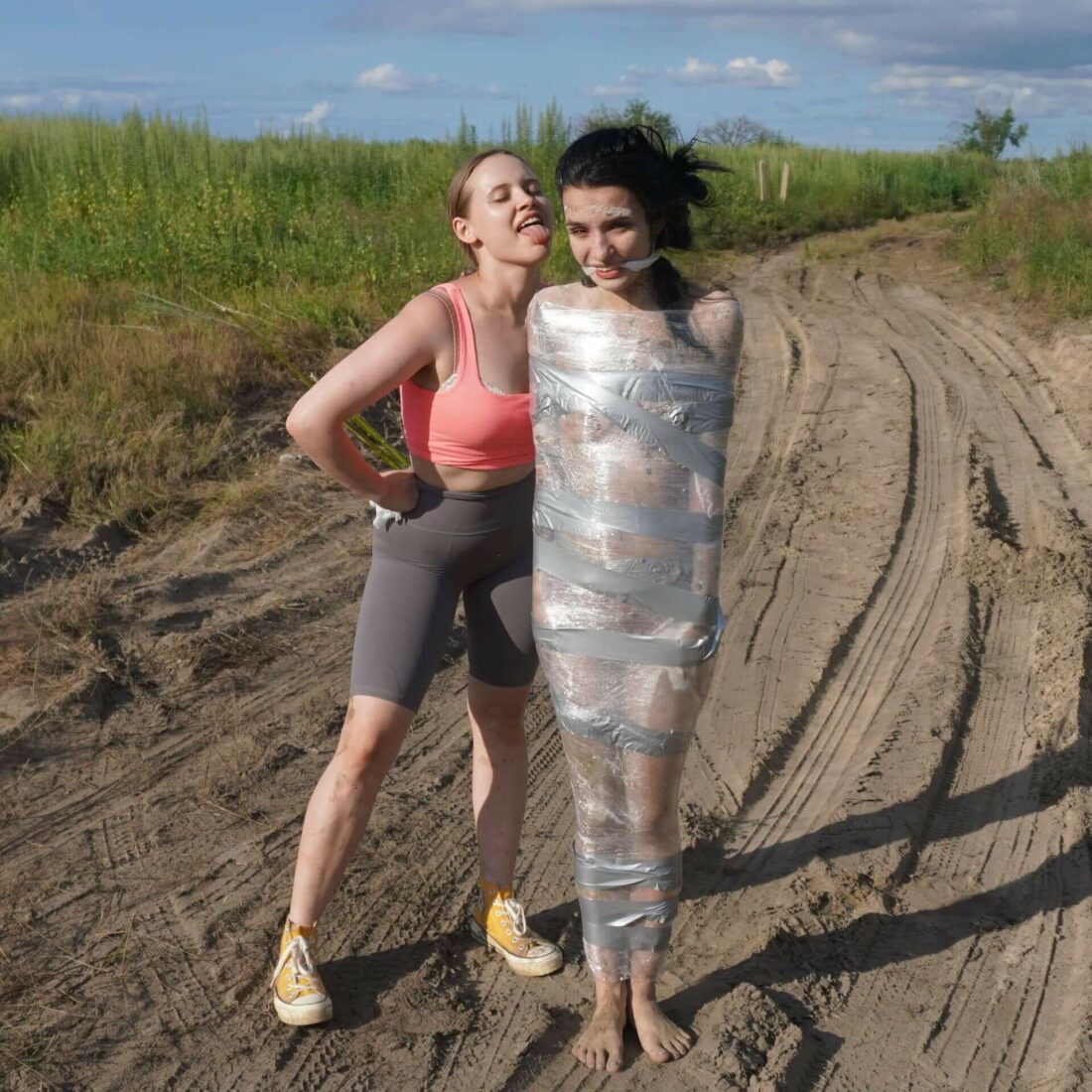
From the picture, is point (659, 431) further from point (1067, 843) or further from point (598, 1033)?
point (1067, 843)

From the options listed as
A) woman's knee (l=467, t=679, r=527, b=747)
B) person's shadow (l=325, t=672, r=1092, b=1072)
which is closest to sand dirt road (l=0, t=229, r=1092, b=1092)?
person's shadow (l=325, t=672, r=1092, b=1072)

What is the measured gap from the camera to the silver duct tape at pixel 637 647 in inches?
101

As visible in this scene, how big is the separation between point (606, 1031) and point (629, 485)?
1.28 metres

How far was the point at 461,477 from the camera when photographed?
291 centimetres

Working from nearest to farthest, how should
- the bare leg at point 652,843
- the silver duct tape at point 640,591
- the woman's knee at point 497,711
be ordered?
the silver duct tape at point 640,591, the bare leg at point 652,843, the woman's knee at point 497,711

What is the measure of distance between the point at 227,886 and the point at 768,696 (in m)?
2.23

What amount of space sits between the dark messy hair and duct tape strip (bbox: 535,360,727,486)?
21 centimetres

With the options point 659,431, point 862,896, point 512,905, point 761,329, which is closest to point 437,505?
point 659,431

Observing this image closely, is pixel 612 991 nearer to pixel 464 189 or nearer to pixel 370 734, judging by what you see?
pixel 370 734

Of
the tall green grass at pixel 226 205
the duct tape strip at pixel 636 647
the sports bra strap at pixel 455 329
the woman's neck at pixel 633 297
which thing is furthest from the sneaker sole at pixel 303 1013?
the tall green grass at pixel 226 205

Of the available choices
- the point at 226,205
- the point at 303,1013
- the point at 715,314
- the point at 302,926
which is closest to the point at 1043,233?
the point at 226,205

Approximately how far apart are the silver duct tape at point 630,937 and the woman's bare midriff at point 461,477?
1003mm

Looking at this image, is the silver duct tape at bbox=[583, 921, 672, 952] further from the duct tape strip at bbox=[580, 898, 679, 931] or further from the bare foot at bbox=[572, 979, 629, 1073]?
the bare foot at bbox=[572, 979, 629, 1073]

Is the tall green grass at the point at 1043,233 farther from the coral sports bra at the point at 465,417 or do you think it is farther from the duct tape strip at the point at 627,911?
the duct tape strip at the point at 627,911
